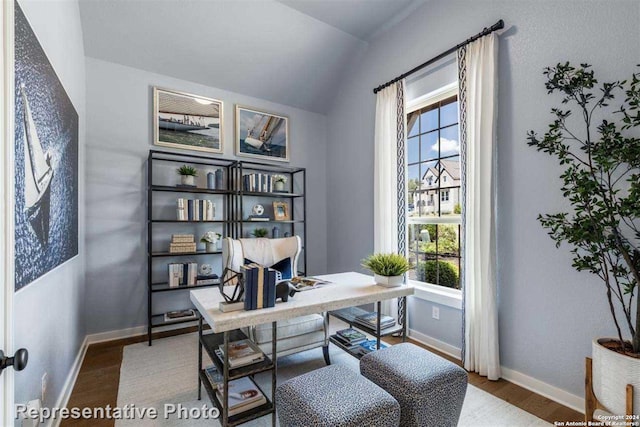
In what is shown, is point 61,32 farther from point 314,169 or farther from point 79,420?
point 314,169

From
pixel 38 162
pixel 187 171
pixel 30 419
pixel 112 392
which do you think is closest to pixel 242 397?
pixel 30 419

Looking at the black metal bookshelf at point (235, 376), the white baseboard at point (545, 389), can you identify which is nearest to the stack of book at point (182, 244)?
the black metal bookshelf at point (235, 376)

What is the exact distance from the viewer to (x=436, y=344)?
280 centimetres

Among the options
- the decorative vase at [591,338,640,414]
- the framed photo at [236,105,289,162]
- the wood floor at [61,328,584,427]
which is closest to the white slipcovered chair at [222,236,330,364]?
the wood floor at [61,328,584,427]

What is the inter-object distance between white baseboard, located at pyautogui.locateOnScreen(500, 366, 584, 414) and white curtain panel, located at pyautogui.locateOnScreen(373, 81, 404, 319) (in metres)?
1.09

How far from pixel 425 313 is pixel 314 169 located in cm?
242

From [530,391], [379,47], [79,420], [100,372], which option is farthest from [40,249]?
[379,47]

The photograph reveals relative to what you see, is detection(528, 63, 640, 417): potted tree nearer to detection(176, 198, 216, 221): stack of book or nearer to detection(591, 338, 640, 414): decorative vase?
detection(591, 338, 640, 414): decorative vase

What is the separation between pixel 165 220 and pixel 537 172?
3249 mm

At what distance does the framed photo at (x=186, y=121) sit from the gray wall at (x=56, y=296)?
661 millimetres

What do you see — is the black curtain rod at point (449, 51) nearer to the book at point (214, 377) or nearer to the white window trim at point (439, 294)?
the white window trim at point (439, 294)

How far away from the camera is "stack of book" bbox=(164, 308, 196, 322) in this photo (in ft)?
10.1

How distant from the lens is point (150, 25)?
9.40 feet

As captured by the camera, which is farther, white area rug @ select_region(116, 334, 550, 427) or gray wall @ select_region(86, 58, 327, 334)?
gray wall @ select_region(86, 58, 327, 334)
